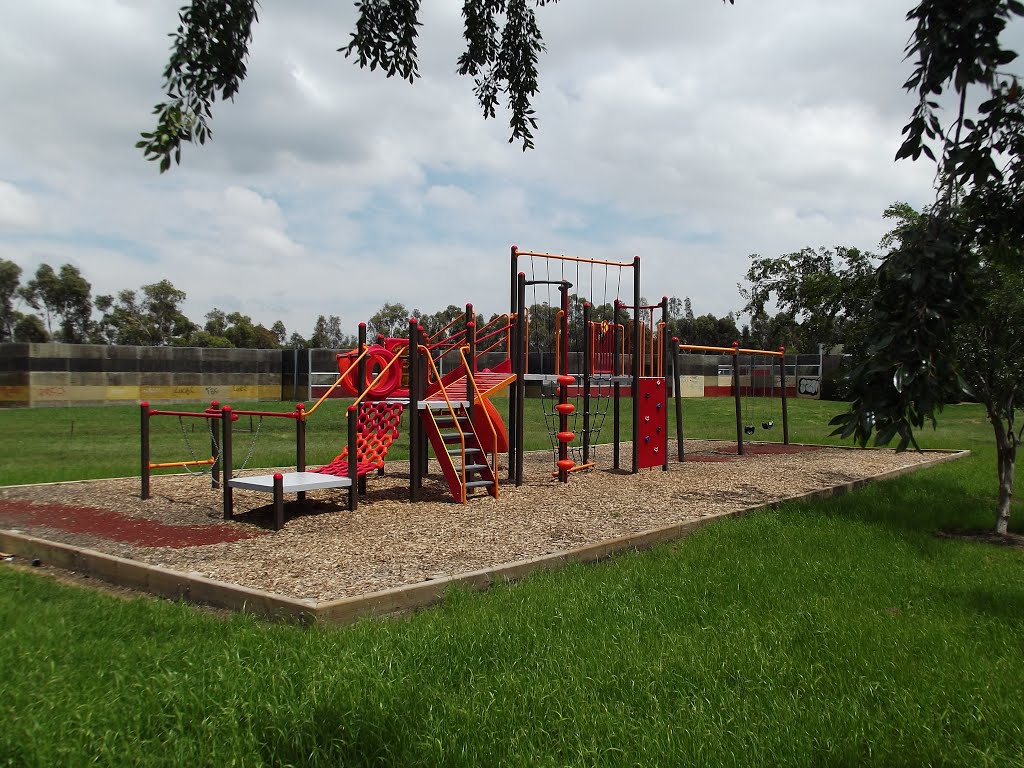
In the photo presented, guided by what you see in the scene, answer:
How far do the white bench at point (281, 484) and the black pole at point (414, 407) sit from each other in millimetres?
1078

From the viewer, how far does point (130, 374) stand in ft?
123

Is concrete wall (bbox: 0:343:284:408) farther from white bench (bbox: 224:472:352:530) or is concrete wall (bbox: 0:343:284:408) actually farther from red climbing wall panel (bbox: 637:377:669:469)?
white bench (bbox: 224:472:352:530)

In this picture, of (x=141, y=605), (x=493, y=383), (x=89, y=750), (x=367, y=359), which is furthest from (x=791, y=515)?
(x=89, y=750)

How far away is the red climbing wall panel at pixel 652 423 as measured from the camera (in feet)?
46.9

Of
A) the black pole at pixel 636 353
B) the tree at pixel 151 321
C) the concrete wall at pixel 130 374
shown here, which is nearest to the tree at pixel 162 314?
the tree at pixel 151 321

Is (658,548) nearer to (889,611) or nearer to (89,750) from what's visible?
(889,611)

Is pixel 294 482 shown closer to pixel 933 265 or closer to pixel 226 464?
pixel 226 464

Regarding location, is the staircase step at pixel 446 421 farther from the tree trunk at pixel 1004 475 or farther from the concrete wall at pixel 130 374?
the concrete wall at pixel 130 374

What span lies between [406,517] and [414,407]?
1540 millimetres

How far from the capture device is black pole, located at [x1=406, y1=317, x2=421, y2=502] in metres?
10.2

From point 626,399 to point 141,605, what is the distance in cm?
3520

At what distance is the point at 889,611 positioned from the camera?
5.50 metres

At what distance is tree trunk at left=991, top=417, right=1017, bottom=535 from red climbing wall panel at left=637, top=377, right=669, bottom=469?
18.4 ft

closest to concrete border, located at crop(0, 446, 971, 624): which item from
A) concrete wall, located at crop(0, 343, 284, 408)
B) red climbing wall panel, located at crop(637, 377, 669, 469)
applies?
red climbing wall panel, located at crop(637, 377, 669, 469)
